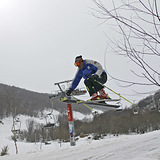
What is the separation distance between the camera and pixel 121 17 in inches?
106

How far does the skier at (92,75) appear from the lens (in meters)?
5.88

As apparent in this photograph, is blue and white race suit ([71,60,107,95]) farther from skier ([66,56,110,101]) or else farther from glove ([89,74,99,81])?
glove ([89,74,99,81])

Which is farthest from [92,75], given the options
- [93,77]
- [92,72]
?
[92,72]

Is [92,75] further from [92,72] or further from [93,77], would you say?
[92,72]

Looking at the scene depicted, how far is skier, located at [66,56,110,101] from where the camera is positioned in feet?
19.3

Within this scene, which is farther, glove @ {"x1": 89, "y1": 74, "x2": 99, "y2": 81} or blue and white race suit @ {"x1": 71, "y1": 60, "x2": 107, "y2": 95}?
blue and white race suit @ {"x1": 71, "y1": 60, "x2": 107, "y2": 95}

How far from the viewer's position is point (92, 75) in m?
5.87

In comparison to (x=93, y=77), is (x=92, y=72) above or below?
above

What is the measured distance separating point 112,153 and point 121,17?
3819 mm

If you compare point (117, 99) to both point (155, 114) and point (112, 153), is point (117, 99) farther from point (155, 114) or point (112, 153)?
point (155, 114)

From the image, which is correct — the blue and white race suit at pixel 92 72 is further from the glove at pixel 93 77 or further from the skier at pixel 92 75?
the glove at pixel 93 77

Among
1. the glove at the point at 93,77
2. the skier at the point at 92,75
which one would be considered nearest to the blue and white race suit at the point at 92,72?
the skier at the point at 92,75

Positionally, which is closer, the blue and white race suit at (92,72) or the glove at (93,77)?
the glove at (93,77)

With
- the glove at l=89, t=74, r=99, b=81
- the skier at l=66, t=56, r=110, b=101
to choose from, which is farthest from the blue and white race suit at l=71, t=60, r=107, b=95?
the glove at l=89, t=74, r=99, b=81
